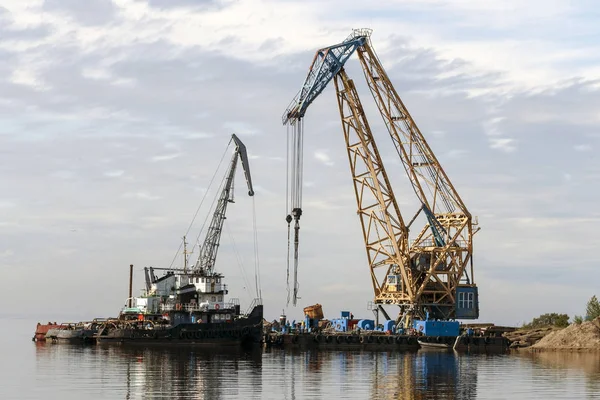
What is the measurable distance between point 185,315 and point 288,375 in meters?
35.6

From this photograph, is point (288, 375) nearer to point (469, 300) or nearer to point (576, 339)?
point (576, 339)

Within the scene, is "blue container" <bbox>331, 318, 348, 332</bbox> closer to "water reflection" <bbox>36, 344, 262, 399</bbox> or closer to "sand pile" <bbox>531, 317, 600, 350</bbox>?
"water reflection" <bbox>36, 344, 262, 399</bbox>

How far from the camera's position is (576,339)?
103375 millimetres

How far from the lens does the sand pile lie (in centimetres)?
10212

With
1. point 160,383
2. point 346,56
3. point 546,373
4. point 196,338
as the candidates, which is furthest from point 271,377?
point 346,56

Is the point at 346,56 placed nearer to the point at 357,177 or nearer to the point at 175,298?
the point at 357,177

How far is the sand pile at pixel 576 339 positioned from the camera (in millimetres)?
102125

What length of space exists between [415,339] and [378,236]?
12659 mm

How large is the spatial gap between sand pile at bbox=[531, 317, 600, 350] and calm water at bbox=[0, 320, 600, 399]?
41.3ft

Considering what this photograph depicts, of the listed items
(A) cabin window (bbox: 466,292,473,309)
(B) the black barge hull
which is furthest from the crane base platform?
(A) cabin window (bbox: 466,292,473,309)

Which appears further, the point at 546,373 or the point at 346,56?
the point at 346,56

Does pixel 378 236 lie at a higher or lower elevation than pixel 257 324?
higher

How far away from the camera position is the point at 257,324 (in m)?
99.4

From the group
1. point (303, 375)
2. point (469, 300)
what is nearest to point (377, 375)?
point (303, 375)
